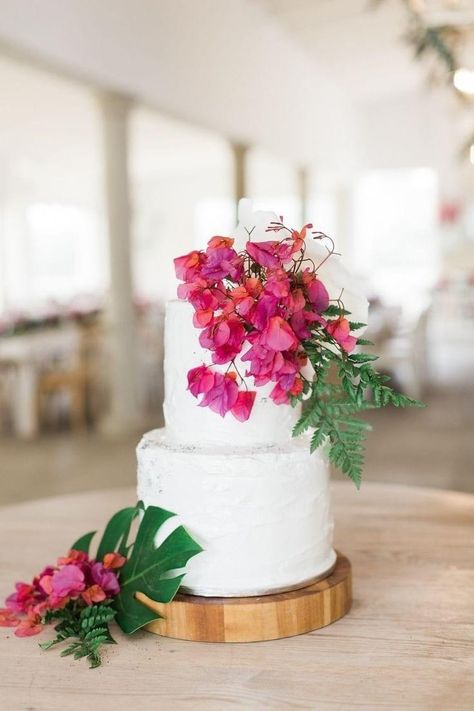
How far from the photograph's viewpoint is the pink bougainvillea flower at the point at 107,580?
1422 mm

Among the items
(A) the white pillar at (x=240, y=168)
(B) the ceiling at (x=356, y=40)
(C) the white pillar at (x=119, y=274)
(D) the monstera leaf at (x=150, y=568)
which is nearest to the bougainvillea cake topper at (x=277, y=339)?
(D) the monstera leaf at (x=150, y=568)

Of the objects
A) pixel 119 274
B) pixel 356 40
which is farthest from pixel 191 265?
pixel 356 40

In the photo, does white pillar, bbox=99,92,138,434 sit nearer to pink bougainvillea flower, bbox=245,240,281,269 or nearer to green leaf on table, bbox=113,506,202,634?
green leaf on table, bbox=113,506,202,634

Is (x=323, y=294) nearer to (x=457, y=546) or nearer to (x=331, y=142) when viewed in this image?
(x=457, y=546)

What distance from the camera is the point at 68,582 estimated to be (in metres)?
1.39

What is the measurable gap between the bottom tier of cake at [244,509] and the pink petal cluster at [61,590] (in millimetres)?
127

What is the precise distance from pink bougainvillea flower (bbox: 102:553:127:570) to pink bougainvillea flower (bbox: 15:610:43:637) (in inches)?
5.4

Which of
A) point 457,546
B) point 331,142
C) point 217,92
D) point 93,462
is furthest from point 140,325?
point 457,546

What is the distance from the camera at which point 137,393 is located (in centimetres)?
767

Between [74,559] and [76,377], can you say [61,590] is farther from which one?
[76,377]

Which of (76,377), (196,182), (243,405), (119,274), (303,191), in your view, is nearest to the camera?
(243,405)

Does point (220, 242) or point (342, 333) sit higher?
point (220, 242)

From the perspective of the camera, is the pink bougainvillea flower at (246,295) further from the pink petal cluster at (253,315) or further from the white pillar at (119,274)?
the white pillar at (119,274)

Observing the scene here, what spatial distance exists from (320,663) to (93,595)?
38 cm
